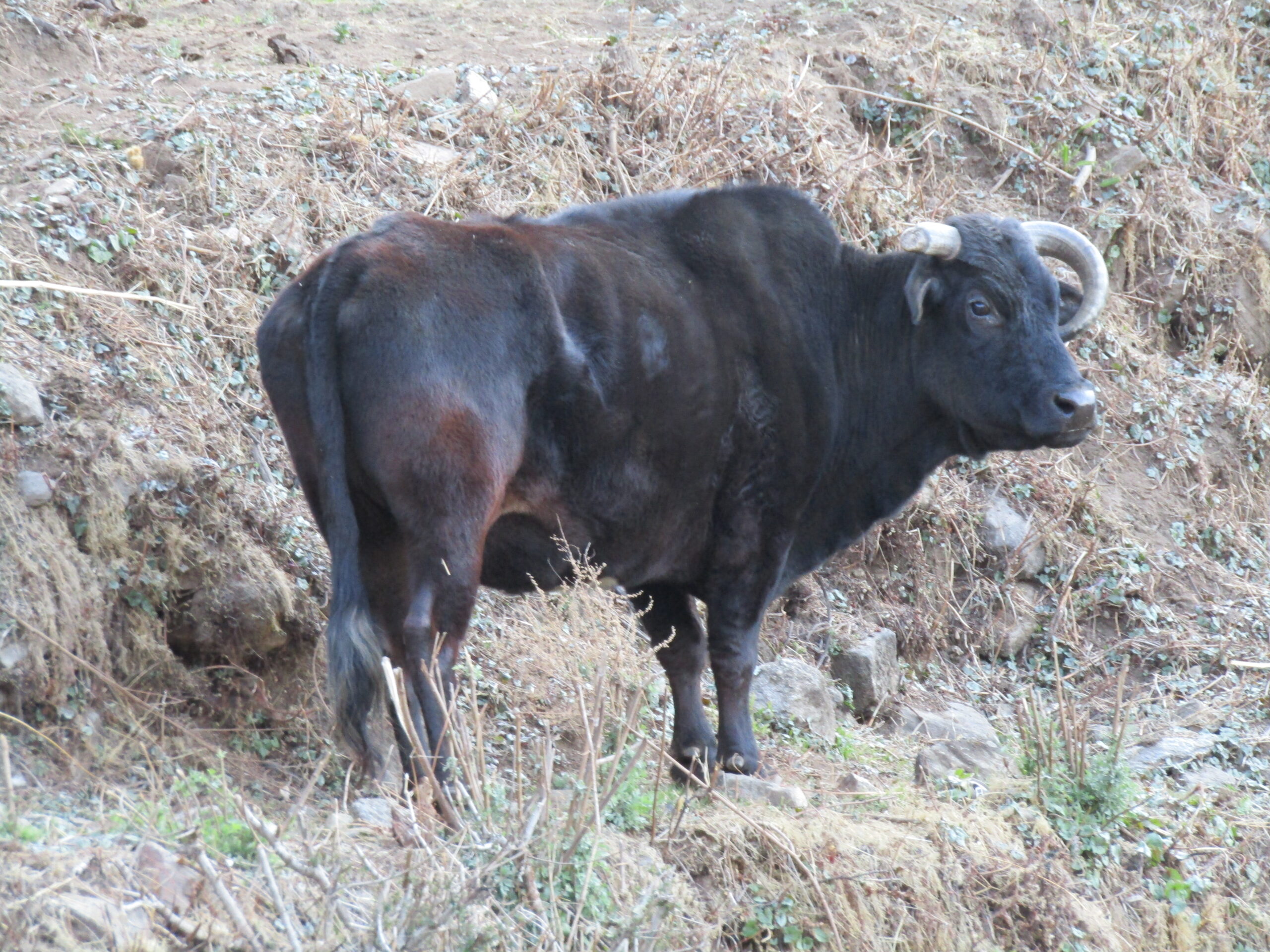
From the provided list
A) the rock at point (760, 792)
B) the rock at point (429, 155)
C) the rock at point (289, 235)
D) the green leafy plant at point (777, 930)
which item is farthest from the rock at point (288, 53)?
the green leafy plant at point (777, 930)

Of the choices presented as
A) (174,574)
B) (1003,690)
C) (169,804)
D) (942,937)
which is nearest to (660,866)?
(942,937)

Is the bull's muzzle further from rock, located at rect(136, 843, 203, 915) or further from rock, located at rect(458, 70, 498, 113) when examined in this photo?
rock, located at rect(458, 70, 498, 113)

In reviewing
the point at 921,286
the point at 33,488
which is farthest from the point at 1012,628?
the point at 33,488

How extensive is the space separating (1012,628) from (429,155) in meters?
4.95

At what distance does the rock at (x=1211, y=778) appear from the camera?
6.87 m

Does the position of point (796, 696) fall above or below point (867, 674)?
above

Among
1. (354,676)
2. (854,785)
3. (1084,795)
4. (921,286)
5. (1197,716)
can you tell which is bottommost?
(1197,716)

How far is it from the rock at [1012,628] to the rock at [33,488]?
573 cm

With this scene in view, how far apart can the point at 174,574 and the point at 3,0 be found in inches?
→ 185

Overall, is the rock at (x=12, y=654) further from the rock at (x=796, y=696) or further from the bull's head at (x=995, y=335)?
the bull's head at (x=995, y=335)

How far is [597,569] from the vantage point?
5000mm

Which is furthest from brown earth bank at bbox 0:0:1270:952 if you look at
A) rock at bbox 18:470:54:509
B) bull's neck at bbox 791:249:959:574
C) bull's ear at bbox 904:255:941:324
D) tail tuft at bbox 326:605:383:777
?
bull's ear at bbox 904:255:941:324

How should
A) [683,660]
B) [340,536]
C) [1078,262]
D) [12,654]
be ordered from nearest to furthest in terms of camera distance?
[340,536], [12,654], [683,660], [1078,262]

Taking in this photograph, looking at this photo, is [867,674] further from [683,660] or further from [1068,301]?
[1068,301]
